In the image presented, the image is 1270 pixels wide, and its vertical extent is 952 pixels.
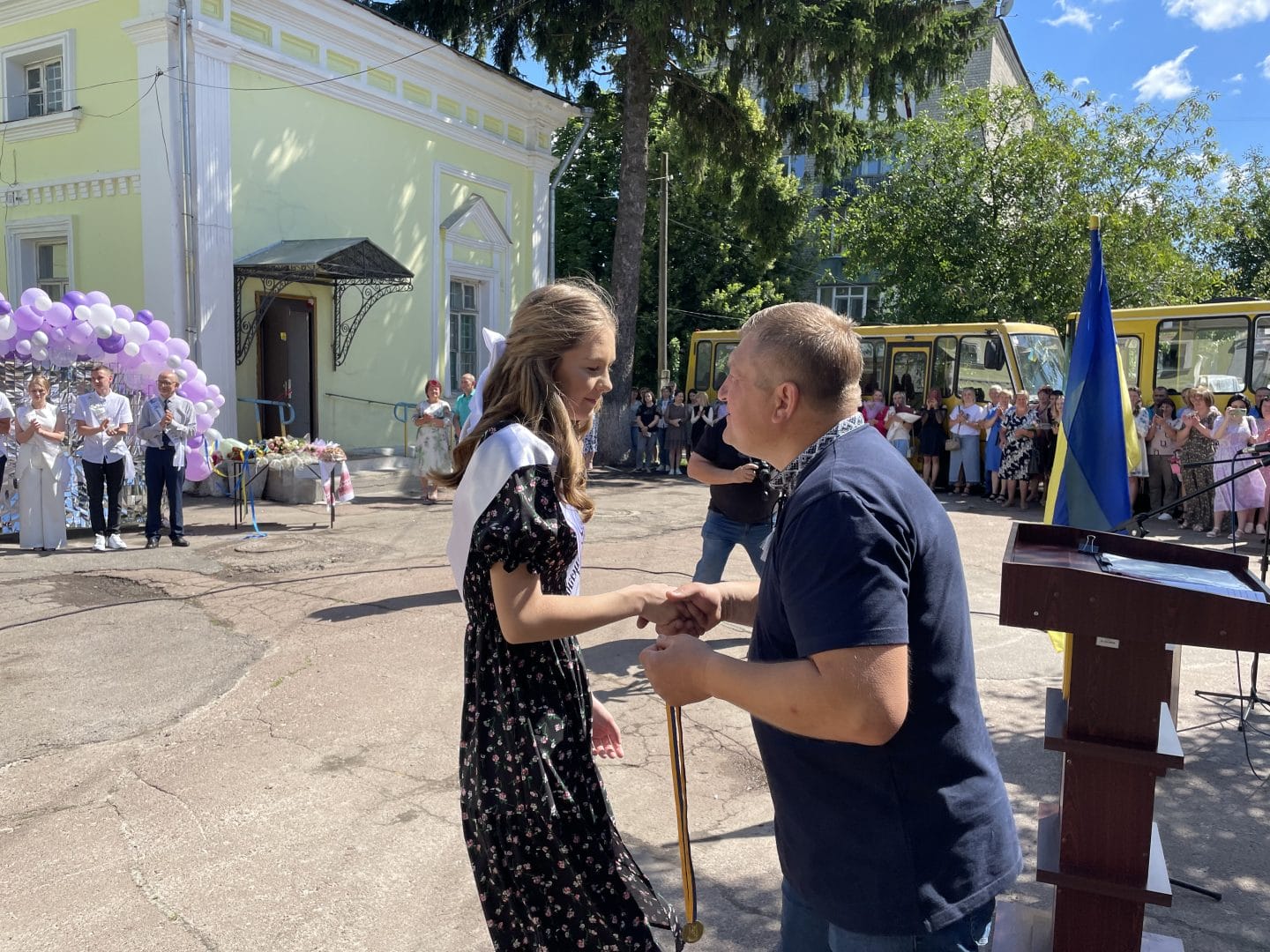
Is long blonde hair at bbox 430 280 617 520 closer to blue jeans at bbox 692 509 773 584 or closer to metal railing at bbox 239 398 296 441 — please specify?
blue jeans at bbox 692 509 773 584

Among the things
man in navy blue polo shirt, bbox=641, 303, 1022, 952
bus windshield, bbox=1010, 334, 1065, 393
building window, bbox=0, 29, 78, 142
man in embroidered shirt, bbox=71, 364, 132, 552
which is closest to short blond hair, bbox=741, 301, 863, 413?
man in navy blue polo shirt, bbox=641, 303, 1022, 952

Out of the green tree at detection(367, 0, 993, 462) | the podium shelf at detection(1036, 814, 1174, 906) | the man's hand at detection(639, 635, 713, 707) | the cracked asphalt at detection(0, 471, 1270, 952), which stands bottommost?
the cracked asphalt at detection(0, 471, 1270, 952)

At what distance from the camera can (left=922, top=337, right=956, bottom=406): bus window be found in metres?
17.8

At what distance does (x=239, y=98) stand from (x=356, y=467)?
5.75m

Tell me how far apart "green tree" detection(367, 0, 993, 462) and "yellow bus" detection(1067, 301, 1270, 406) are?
6006mm

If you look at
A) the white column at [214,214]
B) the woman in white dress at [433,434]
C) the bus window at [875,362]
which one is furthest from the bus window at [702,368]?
the white column at [214,214]

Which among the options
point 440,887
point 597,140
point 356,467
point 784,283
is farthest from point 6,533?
point 784,283

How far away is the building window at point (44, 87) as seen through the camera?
49.8 feet

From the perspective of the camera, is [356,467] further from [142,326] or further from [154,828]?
[154,828]

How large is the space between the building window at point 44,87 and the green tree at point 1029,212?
16150 mm

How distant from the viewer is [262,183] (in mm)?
14375

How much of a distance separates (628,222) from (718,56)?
3.46m

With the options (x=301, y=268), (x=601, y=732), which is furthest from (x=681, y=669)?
(x=301, y=268)

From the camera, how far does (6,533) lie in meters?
10.1
